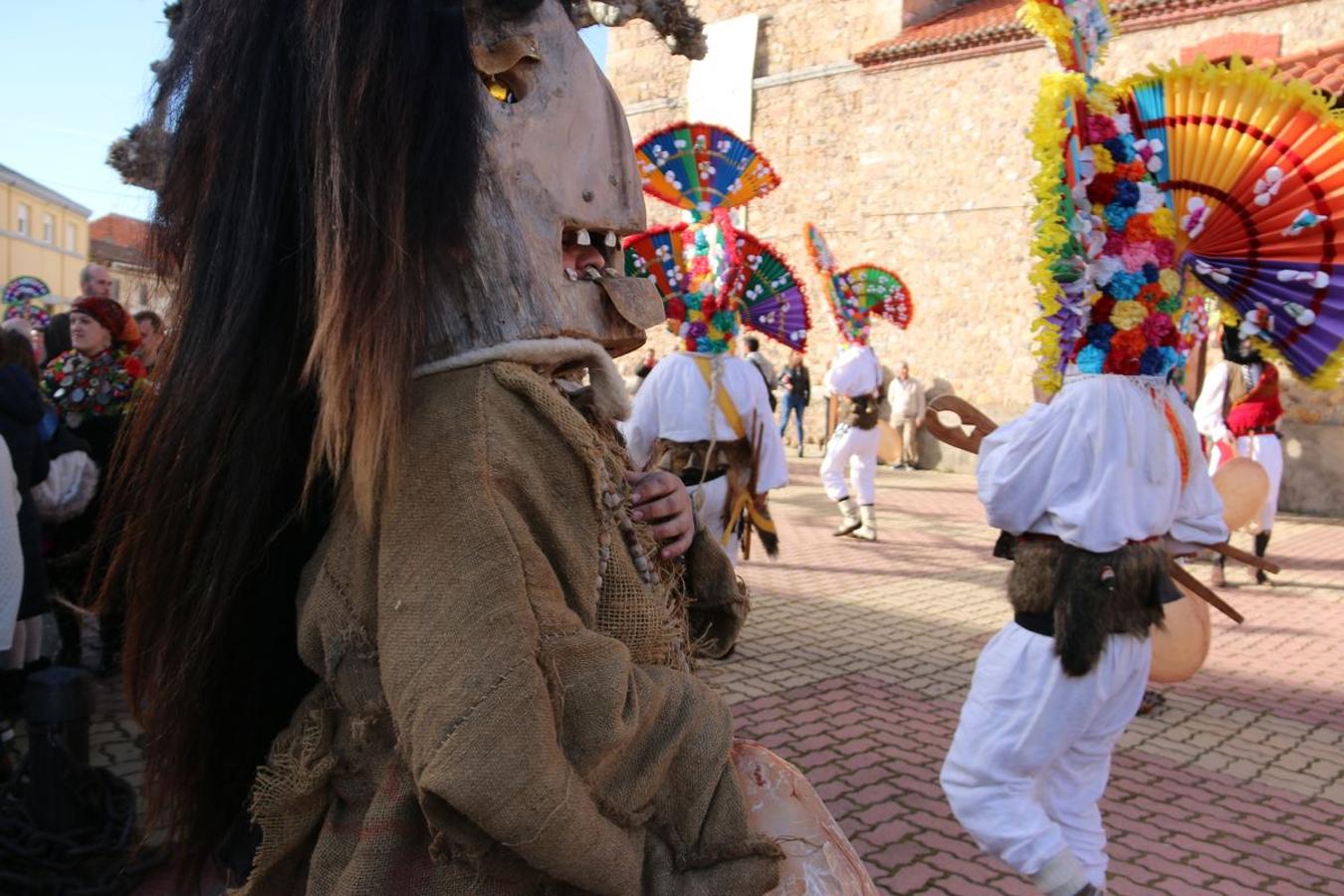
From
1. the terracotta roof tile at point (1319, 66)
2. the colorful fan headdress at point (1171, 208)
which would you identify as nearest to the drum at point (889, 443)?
the terracotta roof tile at point (1319, 66)

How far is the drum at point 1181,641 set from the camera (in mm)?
3521

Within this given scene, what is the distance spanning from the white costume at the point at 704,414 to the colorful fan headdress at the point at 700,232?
24 centimetres

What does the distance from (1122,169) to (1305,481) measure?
11.3 metres

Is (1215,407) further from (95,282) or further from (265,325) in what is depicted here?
(265,325)

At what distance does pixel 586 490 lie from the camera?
1.13 metres

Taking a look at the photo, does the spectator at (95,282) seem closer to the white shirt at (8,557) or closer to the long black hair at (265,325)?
the white shirt at (8,557)

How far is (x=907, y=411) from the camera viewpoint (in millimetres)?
15727

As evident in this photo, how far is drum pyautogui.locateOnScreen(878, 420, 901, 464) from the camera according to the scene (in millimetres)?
15305

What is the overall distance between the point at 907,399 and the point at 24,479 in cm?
1325

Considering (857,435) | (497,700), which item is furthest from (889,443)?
(497,700)

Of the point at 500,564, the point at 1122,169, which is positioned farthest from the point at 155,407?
the point at 1122,169

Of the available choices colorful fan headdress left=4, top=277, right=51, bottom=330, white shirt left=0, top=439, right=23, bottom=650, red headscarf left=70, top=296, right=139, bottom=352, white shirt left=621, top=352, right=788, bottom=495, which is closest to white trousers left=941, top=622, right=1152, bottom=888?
white shirt left=621, top=352, right=788, bottom=495

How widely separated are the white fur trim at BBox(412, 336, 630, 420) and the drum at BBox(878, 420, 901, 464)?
554 inches

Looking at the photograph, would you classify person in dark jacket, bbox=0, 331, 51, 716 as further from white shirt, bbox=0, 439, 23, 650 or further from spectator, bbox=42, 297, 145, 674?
spectator, bbox=42, 297, 145, 674
